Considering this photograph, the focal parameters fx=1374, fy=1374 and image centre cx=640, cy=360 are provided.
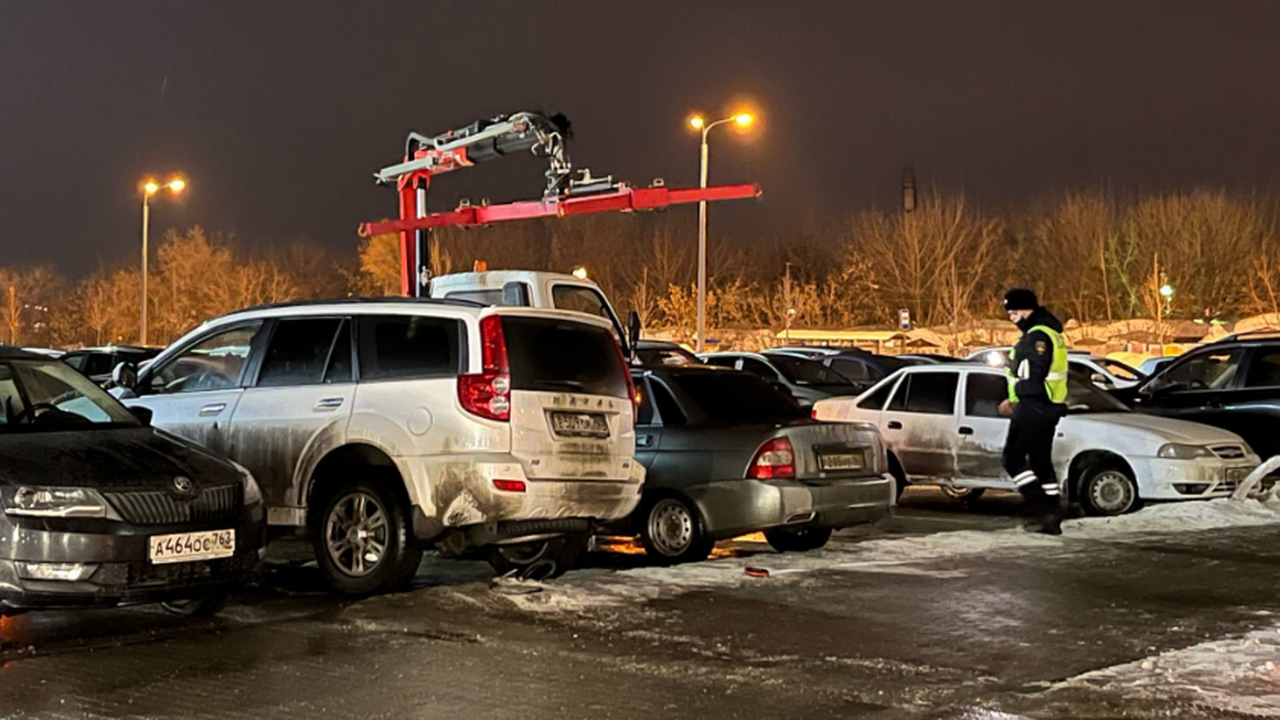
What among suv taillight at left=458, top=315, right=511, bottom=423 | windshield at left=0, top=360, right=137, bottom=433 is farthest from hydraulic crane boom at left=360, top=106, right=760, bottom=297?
windshield at left=0, top=360, right=137, bottom=433

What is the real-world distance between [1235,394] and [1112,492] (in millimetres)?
3366

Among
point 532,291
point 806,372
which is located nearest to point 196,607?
point 532,291

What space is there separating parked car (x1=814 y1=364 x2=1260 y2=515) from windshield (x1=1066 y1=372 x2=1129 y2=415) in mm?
13

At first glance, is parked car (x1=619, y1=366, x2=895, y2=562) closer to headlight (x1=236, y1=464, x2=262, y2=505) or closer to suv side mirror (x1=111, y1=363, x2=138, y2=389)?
headlight (x1=236, y1=464, x2=262, y2=505)

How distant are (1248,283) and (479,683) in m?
61.7

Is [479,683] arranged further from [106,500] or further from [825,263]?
[825,263]

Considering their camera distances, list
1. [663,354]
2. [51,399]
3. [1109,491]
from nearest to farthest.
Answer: [51,399] < [1109,491] < [663,354]

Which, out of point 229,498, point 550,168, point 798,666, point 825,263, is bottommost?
point 798,666

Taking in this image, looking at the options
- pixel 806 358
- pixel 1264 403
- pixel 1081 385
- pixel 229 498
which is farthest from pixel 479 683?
pixel 806 358

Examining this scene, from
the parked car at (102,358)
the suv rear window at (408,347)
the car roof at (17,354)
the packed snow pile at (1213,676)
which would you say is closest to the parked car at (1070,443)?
the packed snow pile at (1213,676)

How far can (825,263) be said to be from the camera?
76.3 meters

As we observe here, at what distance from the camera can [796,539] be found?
10891 millimetres

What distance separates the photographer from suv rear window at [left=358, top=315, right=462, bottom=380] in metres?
8.32

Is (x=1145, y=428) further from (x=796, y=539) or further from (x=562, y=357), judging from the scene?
(x=562, y=357)
